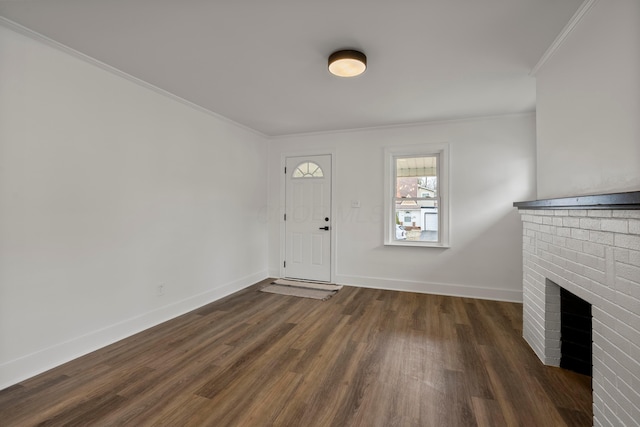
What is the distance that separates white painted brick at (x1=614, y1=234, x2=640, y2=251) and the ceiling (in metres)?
1.45

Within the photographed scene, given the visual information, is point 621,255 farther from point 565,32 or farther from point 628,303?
point 565,32

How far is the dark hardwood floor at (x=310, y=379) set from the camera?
1752 mm

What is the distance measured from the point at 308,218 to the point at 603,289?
3829 mm

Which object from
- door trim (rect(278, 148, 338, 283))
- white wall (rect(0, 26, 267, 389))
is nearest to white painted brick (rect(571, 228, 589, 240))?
door trim (rect(278, 148, 338, 283))

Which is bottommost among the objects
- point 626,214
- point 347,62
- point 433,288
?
point 433,288

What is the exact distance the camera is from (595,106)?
1.71 m

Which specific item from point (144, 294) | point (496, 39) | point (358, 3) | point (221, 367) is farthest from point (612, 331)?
point (144, 294)

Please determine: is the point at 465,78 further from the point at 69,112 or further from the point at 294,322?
the point at 69,112

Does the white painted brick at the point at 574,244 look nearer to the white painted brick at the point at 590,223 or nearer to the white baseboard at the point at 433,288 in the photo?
the white painted brick at the point at 590,223

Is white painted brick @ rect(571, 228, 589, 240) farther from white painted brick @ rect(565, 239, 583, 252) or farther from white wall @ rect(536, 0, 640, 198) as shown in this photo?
white wall @ rect(536, 0, 640, 198)

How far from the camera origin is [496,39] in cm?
216

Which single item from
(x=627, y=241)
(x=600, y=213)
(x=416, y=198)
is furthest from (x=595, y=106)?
(x=416, y=198)

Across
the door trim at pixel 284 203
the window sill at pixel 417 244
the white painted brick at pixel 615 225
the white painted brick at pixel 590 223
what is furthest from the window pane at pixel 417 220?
the white painted brick at pixel 615 225

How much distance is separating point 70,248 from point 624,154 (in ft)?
12.4
